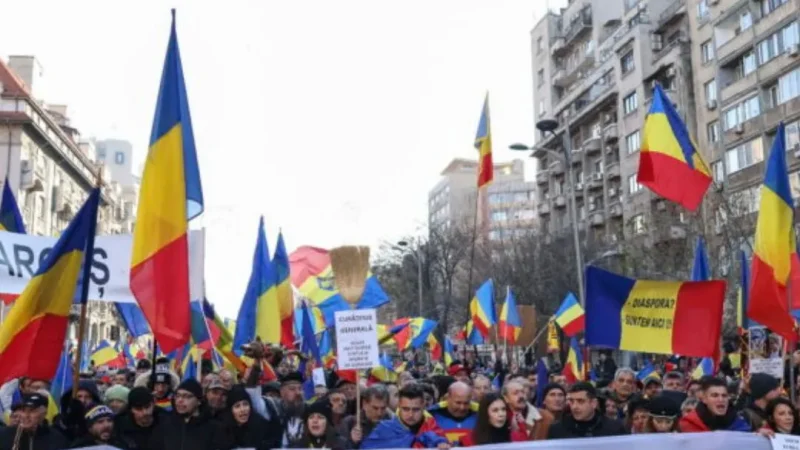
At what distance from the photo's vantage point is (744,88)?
3928 centimetres

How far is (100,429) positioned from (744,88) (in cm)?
3800

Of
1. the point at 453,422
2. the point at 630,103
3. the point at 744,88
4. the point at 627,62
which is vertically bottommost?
the point at 453,422

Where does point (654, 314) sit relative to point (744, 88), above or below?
below

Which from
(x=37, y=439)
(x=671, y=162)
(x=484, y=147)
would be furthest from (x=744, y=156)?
(x=37, y=439)

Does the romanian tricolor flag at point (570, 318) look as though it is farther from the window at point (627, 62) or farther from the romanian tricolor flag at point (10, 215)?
the window at point (627, 62)

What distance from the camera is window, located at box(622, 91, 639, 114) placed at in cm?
5062

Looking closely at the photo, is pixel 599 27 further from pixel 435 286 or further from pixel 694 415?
pixel 694 415

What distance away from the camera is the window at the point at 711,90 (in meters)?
43.1

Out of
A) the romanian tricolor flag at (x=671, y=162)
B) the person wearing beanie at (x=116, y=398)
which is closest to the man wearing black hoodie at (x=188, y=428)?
the person wearing beanie at (x=116, y=398)

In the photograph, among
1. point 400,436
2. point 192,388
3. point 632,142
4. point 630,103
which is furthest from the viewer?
point 630,103

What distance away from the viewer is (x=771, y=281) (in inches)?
331

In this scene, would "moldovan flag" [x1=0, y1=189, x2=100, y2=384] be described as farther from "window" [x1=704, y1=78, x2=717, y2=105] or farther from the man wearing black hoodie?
"window" [x1=704, y1=78, x2=717, y2=105]

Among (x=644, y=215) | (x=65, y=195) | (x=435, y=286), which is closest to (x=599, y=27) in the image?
(x=644, y=215)

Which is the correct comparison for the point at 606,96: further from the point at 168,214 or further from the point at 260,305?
the point at 168,214
